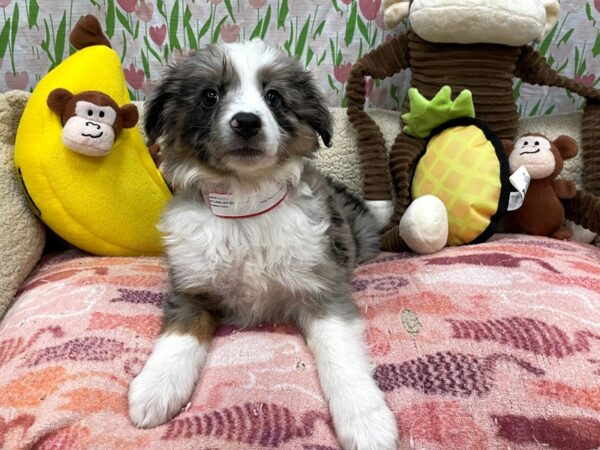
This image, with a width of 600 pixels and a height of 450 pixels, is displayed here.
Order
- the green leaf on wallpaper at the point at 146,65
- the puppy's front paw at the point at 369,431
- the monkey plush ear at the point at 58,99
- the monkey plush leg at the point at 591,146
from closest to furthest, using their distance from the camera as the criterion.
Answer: the puppy's front paw at the point at 369,431
the monkey plush ear at the point at 58,99
the monkey plush leg at the point at 591,146
the green leaf on wallpaper at the point at 146,65

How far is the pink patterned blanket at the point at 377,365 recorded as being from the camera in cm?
126

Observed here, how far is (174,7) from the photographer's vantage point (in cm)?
279

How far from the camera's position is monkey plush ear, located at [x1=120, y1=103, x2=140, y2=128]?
90.0 inches

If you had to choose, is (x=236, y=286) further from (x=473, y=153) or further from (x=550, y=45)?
(x=550, y=45)

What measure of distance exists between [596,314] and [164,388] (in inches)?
56.3

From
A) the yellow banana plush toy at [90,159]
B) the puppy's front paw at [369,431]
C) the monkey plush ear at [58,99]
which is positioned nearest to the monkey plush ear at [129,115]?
the yellow banana plush toy at [90,159]

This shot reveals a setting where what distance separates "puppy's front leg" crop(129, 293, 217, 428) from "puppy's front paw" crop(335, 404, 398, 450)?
0.48 m

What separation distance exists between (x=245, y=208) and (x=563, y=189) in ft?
5.75

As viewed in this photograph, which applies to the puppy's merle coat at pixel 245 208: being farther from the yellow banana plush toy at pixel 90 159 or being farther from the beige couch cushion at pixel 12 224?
the beige couch cushion at pixel 12 224

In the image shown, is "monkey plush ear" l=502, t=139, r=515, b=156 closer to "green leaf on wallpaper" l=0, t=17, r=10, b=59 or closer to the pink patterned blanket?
the pink patterned blanket

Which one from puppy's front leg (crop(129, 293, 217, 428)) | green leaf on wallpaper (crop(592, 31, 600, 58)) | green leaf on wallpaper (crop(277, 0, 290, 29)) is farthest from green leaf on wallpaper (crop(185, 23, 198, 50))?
green leaf on wallpaper (crop(592, 31, 600, 58))

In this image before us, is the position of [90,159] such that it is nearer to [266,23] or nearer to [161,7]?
[161,7]

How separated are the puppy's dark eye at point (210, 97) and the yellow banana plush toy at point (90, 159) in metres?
0.65

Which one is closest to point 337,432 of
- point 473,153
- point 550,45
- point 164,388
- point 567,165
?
point 164,388
